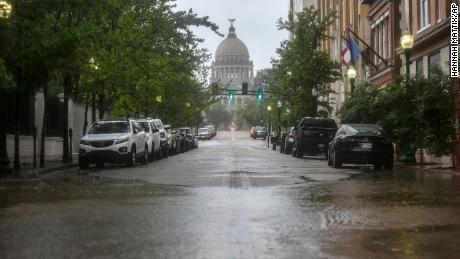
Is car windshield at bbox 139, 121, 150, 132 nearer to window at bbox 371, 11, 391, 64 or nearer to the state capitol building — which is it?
window at bbox 371, 11, 391, 64

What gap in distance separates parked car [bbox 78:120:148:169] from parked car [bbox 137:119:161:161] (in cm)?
280

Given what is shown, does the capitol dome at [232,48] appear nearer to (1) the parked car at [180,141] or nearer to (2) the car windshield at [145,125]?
(1) the parked car at [180,141]

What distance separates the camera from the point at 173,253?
670cm

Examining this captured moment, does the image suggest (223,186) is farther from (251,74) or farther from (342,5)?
(251,74)

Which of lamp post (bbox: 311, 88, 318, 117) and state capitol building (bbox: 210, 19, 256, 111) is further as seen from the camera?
state capitol building (bbox: 210, 19, 256, 111)

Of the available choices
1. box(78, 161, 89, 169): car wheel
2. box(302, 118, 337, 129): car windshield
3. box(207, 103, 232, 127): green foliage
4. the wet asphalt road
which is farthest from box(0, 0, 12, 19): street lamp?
box(207, 103, 232, 127): green foliage

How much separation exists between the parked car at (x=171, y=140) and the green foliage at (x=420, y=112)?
43.2 feet

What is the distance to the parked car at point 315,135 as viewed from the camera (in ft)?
106

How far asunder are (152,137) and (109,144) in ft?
20.8

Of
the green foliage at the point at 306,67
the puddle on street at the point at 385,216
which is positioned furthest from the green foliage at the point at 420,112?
the green foliage at the point at 306,67

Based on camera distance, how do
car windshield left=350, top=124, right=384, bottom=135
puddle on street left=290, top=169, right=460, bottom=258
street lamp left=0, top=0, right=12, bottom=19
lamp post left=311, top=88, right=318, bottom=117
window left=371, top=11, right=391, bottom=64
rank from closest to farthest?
1. puddle on street left=290, top=169, right=460, bottom=258
2. street lamp left=0, top=0, right=12, bottom=19
3. car windshield left=350, top=124, right=384, bottom=135
4. window left=371, top=11, right=391, bottom=64
5. lamp post left=311, top=88, right=318, bottom=117

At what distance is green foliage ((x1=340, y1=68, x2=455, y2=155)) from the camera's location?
21.9m

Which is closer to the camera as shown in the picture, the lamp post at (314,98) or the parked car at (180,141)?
the parked car at (180,141)

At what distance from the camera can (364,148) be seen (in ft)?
74.3
